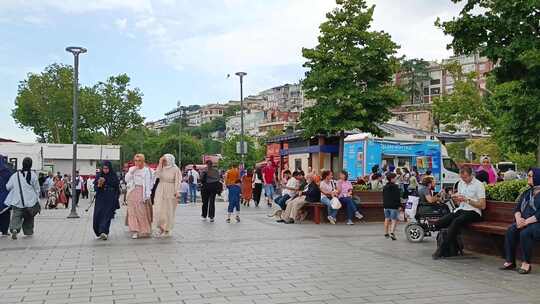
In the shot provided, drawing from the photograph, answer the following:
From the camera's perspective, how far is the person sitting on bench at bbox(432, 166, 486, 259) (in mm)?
9422

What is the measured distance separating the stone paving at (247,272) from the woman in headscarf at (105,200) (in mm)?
388

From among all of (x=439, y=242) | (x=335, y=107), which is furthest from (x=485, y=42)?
(x=335, y=107)

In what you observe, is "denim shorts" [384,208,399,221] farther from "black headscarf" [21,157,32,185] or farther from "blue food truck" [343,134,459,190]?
"blue food truck" [343,134,459,190]

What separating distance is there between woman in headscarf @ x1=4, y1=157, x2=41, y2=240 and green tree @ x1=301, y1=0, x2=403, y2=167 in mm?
16070

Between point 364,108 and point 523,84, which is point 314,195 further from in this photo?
point 364,108

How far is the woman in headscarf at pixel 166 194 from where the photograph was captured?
12.7 meters

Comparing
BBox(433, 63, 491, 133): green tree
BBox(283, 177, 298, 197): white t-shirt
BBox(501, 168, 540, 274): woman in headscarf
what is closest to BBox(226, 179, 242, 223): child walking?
BBox(283, 177, 298, 197): white t-shirt

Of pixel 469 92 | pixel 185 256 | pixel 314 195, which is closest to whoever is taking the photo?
pixel 185 256

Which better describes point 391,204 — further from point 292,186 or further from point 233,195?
point 292,186

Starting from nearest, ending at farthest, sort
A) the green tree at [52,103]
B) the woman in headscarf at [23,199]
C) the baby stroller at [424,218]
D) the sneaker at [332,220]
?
the baby stroller at [424,218] < the woman in headscarf at [23,199] < the sneaker at [332,220] < the green tree at [52,103]

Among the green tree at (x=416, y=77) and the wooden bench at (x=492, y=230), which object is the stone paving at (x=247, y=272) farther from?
the green tree at (x=416, y=77)

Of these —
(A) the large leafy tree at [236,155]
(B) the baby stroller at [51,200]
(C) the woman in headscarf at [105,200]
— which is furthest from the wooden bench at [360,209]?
(A) the large leafy tree at [236,155]

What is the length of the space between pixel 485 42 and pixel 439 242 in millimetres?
5157

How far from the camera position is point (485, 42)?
1255cm
